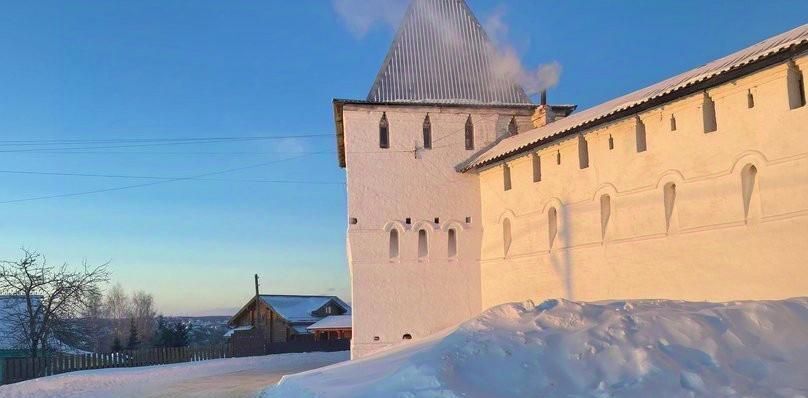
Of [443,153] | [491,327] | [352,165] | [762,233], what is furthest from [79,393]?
Result: [762,233]

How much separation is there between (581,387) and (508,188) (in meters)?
10.2

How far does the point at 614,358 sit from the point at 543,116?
38.1 ft

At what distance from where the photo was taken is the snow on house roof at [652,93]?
10.3m

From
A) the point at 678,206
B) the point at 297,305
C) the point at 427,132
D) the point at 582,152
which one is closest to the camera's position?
the point at 678,206

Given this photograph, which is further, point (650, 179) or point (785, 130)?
point (650, 179)

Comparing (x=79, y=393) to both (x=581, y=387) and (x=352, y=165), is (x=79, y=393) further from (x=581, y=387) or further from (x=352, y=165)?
(x=581, y=387)

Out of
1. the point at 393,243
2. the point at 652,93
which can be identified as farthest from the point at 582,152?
the point at 393,243

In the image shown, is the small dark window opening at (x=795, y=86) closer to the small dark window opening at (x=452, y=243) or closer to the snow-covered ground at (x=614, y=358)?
the snow-covered ground at (x=614, y=358)

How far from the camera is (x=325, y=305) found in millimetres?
41812

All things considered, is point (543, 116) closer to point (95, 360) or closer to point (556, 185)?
point (556, 185)

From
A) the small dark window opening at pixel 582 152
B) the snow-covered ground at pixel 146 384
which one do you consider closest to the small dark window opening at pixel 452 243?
the small dark window opening at pixel 582 152

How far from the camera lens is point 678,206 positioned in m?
12.1

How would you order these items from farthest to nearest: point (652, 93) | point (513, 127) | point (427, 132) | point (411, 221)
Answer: point (513, 127), point (427, 132), point (411, 221), point (652, 93)

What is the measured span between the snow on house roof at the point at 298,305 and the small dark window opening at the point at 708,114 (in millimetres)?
30414
